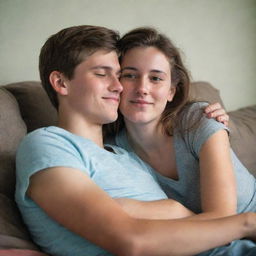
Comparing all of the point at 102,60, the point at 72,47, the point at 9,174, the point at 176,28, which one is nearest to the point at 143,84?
the point at 102,60

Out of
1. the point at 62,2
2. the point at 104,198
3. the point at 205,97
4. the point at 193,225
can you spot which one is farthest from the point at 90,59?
the point at 205,97

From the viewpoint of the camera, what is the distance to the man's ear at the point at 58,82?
1115 millimetres

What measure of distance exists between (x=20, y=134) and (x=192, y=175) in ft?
2.04

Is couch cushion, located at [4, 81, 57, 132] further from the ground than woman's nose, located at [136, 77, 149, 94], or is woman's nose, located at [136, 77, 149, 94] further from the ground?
woman's nose, located at [136, 77, 149, 94]

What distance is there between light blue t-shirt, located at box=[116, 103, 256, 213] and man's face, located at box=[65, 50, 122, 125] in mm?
272

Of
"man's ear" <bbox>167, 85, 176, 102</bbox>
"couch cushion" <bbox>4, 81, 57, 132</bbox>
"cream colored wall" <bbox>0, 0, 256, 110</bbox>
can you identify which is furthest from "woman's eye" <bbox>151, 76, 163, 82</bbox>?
"cream colored wall" <bbox>0, 0, 256, 110</bbox>

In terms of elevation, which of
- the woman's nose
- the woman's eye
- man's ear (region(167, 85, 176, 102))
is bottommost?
man's ear (region(167, 85, 176, 102))

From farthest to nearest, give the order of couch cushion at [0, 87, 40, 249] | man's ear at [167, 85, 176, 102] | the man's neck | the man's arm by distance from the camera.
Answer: man's ear at [167, 85, 176, 102], the man's neck, couch cushion at [0, 87, 40, 249], the man's arm

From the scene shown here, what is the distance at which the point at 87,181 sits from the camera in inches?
32.6

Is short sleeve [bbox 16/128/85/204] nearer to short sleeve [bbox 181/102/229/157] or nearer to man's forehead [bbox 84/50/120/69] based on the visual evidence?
man's forehead [bbox 84/50/120/69]

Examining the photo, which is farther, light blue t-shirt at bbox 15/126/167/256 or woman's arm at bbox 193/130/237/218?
woman's arm at bbox 193/130/237/218

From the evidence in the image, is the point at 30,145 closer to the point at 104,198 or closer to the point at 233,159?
the point at 104,198

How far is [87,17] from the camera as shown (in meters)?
1.73

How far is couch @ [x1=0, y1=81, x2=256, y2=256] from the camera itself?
896 mm
